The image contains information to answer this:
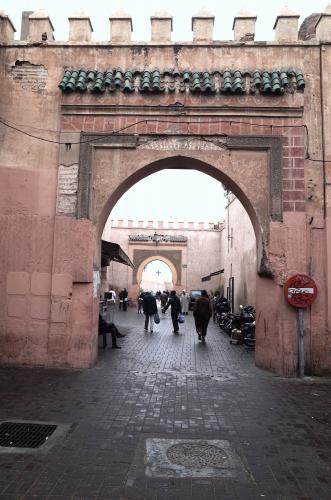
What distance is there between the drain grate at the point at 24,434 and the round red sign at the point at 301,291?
449 cm

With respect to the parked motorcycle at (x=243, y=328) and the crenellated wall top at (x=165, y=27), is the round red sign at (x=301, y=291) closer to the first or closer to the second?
the parked motorcycle at (x=243, y=328)

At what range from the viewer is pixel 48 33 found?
8.47m

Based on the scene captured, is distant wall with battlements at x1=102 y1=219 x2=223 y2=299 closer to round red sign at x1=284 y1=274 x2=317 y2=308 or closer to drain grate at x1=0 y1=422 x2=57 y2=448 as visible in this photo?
round red sign at x1=284 y1=274 x2=317 y2=308

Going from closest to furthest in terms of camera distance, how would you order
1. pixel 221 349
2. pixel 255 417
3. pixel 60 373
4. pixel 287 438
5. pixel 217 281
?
pixel 287 438
pixel 255 417
pixel 60 373
pixel 221 349
pixel 217 281

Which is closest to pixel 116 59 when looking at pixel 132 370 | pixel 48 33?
pixel 48 33

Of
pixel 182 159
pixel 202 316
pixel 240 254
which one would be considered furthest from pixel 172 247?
pixel 182 159

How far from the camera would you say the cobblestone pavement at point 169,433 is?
11.2 feet

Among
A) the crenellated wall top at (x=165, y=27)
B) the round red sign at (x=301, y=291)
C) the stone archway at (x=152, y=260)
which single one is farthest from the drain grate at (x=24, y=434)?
the stone archway at (x=152, y=260)

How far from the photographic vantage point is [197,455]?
4023mm

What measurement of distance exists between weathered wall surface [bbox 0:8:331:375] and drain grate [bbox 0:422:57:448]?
2.96 m

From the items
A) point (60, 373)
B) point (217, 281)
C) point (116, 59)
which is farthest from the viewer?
point (217, 281)

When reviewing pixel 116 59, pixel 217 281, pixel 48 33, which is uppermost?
pixel 48 33

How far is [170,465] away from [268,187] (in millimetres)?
5432

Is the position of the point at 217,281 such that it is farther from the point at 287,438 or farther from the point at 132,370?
the point at 287,438
